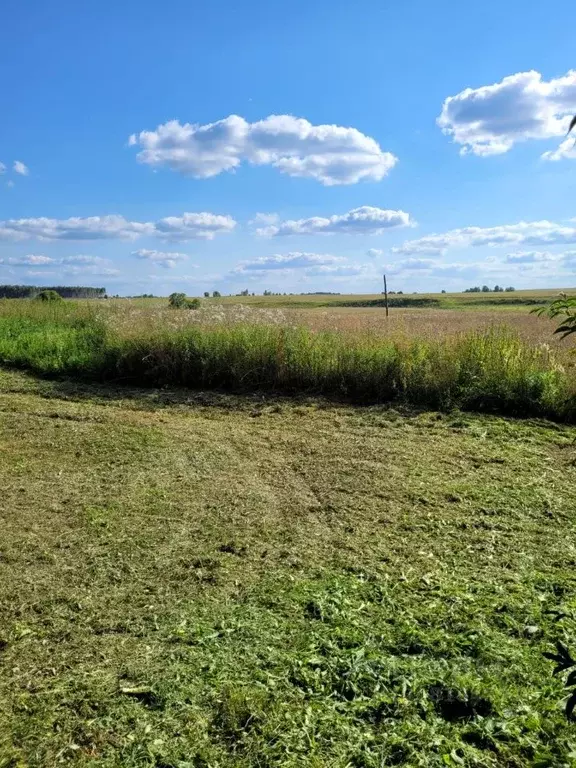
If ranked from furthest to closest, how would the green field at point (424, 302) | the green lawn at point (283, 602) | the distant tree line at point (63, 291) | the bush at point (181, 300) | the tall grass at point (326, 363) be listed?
the green field at point (424, 302)
the distant tree line at point (63, 291)
the bush at point (181, 300)
the tall grass at point (326, 363)
the green lawn at point (283, 602)

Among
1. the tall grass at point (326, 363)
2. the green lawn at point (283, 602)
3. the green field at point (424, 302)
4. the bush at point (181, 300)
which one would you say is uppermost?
the green field at point (424, 302)

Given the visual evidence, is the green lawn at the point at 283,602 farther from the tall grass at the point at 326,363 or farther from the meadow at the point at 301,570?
the tall grass at the point at 326,363

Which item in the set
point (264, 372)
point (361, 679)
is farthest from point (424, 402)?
point (361, 679)

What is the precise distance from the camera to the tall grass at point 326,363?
23.5 ft

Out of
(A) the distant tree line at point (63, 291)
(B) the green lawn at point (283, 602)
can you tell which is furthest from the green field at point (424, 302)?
(B) the green lawn at point (283, 602)

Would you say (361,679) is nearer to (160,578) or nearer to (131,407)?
(160,578)

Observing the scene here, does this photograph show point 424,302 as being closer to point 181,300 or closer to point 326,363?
point 181,300

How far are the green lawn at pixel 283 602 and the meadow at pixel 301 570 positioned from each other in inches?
0.4

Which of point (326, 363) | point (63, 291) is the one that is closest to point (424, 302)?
point (63, 291)

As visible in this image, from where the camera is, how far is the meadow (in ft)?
6.79

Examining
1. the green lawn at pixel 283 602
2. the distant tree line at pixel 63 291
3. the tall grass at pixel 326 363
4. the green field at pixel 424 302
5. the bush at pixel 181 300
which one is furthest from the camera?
the green field at pixel 424 302

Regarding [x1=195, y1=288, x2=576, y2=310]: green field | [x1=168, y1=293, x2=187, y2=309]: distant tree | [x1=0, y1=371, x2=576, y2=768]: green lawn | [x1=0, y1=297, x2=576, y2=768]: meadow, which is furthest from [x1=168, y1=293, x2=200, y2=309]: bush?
[x1=195, y1=288, x2=576, y2=310]: green field

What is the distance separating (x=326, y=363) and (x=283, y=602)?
5.48 metres

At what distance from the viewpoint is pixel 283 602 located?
9.59 feet
